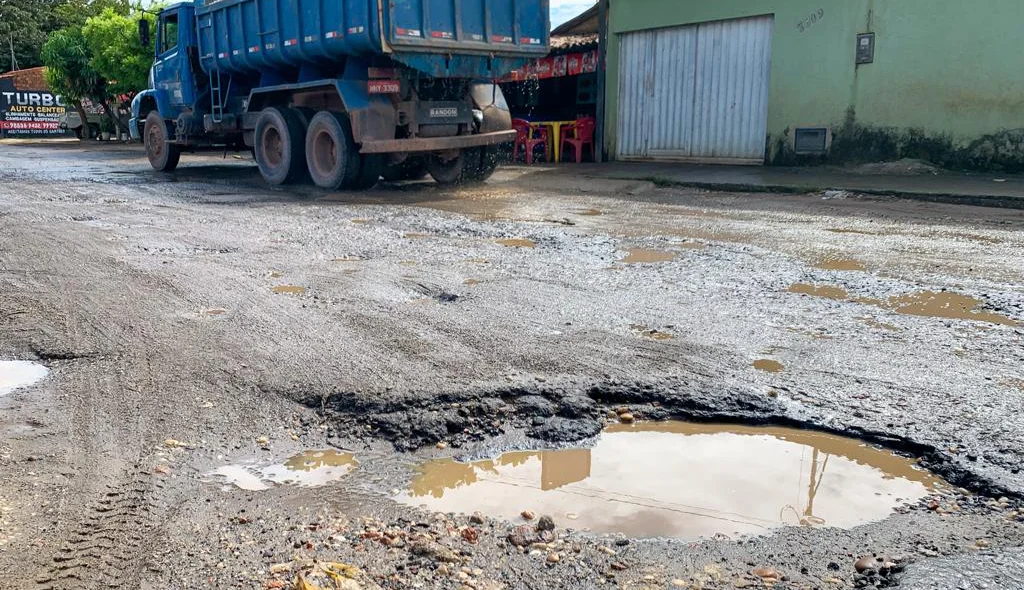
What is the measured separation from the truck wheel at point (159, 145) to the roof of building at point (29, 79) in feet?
78.5

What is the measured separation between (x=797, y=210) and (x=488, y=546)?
24.0 feet

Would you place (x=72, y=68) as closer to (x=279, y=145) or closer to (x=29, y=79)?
(x=29, y=79)

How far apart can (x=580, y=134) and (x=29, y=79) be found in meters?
29.3

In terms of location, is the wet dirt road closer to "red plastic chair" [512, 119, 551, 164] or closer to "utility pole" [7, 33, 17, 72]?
"red plastic chair" [512, 119, 551, 164]

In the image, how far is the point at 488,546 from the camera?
2270 millimetres

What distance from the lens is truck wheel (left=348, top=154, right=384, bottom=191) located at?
10.8 metres

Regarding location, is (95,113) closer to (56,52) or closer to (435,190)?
(56,52)

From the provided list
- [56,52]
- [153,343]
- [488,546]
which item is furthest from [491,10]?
[56,52]

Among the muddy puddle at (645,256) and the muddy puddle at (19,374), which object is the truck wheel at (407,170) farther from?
the muddy puddle at (19,374)

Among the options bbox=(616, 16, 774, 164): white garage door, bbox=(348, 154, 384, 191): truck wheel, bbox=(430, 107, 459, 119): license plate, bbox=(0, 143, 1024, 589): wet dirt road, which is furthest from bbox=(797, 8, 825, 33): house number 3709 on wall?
bbox=(348, 154, 384, 191): truck wheel

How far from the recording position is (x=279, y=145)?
39.5 ft

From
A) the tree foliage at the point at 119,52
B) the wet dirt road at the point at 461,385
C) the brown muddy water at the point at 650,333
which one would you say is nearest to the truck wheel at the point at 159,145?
the wet dirt road at the point at 461,385

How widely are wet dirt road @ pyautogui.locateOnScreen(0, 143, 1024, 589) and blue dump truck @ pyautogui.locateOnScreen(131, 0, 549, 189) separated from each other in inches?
135

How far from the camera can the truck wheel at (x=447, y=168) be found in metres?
11.7
